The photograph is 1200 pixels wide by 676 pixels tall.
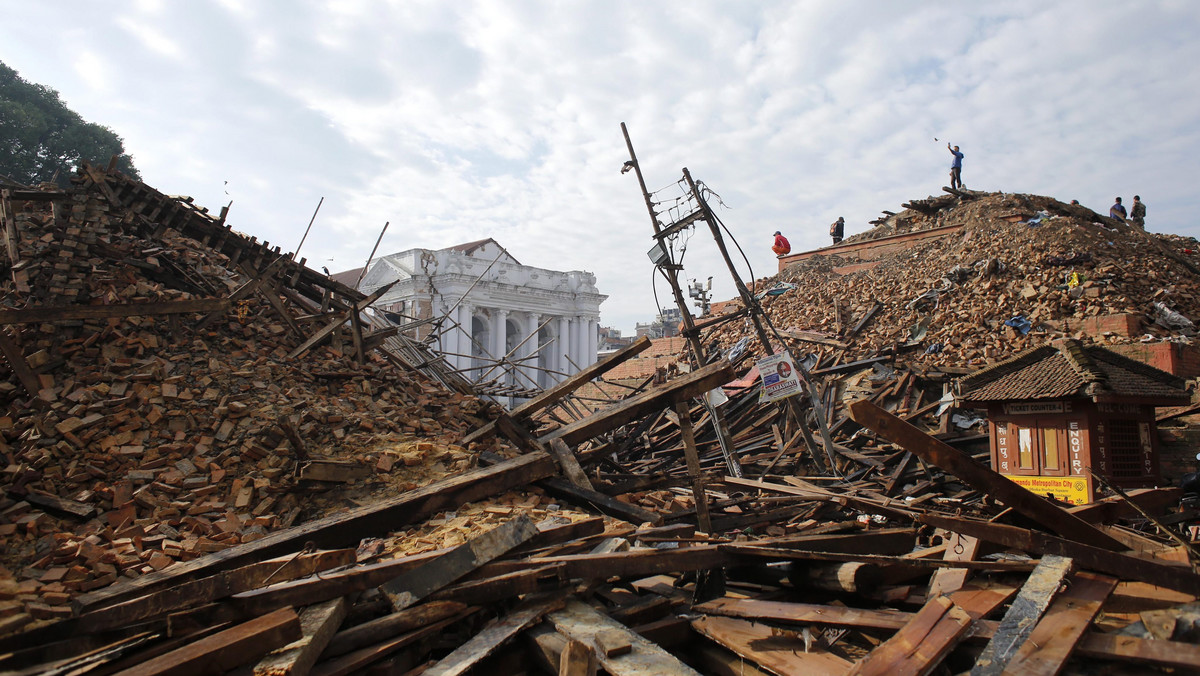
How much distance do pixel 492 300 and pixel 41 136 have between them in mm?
26586

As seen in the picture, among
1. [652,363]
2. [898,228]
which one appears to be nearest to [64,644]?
[652,363]

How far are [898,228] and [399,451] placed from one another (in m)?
23.3

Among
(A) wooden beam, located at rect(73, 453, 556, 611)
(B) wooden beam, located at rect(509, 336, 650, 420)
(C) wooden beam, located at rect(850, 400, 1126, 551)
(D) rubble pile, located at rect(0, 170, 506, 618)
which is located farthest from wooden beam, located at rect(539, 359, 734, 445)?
(C) wooden beam, located at rect(850, 400, 1126, 551)

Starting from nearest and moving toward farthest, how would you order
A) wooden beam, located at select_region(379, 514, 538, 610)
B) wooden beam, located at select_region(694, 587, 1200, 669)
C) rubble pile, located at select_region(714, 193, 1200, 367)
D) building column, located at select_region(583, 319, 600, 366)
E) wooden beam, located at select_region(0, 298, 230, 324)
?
wooden beam, located at select_region(694, 587, 1200, 669)
wooden beam, located at select_region(379, 514, 538, 610)
wooden beam, located at select_region(0, 298, 230, 324)
rubble pile, located at select_region(714, 193, 1200, 367)
building column, located at select_region(583, 319, 600, 366)

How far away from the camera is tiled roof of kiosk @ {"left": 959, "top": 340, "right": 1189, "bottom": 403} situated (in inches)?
351

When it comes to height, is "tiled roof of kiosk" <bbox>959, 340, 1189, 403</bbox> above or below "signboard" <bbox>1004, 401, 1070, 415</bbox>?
above

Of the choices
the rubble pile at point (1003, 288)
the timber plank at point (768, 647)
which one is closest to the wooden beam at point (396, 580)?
the timber plank at point (768, 647)

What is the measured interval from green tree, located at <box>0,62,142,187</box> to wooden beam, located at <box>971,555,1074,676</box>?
43.2 meters

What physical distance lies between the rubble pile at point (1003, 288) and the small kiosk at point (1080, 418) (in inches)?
193

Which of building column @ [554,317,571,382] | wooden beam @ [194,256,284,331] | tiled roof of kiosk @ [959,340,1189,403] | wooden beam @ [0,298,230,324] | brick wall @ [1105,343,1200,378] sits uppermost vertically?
building column @ [554,317,571,382]

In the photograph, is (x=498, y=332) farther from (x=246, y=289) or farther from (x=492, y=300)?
(x=246, y=289)

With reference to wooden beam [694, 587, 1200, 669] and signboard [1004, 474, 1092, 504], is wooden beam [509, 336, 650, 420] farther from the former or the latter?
signboard [1004, 474, 1092, 504]

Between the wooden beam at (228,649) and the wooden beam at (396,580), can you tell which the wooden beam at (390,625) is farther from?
the wooden beam at (228,649)

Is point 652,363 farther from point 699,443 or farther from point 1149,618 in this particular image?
point 1149,618
